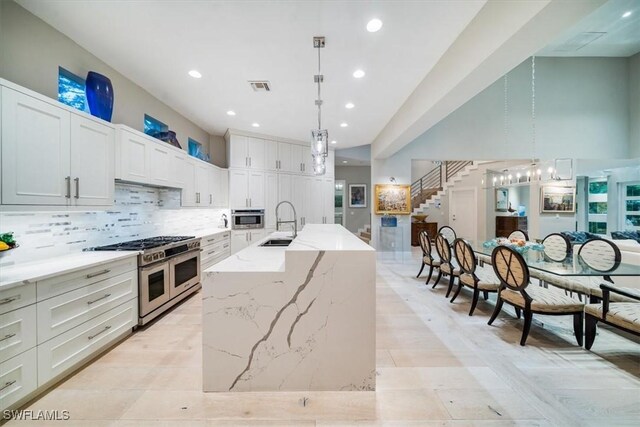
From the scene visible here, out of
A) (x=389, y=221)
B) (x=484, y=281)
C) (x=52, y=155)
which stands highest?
(x=52, y=155)

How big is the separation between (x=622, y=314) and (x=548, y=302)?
1.49 feet

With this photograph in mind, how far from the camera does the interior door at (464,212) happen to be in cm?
863

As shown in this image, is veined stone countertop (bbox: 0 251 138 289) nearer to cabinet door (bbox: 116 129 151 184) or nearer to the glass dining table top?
cabinet door (bbox: 116 129 151 184)

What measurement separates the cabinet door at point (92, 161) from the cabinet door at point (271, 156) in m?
3.28

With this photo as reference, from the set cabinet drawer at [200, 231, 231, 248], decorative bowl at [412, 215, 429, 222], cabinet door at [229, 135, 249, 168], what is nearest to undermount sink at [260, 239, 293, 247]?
cabinet drawer at [200, 231, 231, 248]

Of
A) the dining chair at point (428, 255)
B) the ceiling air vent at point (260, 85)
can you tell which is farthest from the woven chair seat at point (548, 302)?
the ceiling air vent at point (260, 85)

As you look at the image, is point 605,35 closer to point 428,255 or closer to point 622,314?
point 428,255

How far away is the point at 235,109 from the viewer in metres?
4.21

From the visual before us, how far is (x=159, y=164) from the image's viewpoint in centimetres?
322

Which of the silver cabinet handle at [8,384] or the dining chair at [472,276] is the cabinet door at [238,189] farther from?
the dining chair at [472,276]

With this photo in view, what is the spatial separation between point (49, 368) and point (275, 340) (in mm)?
1624

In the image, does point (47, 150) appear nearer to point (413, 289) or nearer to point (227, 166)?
point (227, 166)

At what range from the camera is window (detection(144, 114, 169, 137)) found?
352 cm

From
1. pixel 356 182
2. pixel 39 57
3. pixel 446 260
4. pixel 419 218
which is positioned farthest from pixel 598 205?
pixel 39 57
